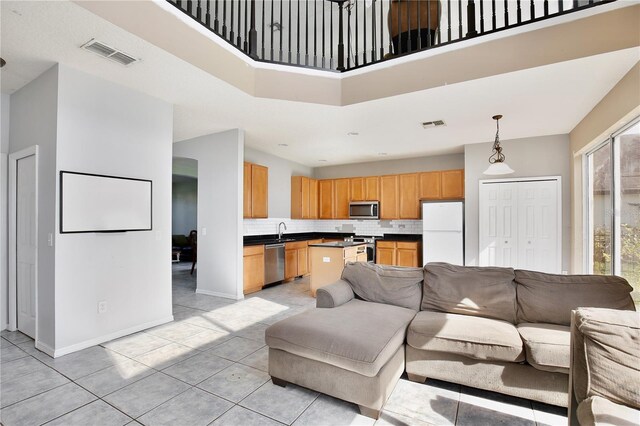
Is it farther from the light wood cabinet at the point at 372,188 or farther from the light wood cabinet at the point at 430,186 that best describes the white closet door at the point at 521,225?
the light wood cabinet at the point at 372,188

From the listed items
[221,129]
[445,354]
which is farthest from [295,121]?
[445,354]

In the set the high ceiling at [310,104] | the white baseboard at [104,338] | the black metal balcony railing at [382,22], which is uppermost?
the black metal balcony railing at [382,22]

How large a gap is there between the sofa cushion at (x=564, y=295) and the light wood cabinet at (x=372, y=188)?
4.70 meters

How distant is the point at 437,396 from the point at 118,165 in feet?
12.3

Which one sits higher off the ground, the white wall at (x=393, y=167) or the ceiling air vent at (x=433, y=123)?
the ceiling air vent at (x=433, y=123)

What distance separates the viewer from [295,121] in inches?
177

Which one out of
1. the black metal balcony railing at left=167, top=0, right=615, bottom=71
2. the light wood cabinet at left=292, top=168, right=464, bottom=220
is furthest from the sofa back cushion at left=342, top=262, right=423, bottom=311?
the light wood cabinet at left=292, top=168, right=464, bottom=220

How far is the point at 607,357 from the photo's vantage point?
4.53 feet

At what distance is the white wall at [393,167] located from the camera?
6719 mm

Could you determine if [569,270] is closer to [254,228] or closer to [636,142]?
[636,142]

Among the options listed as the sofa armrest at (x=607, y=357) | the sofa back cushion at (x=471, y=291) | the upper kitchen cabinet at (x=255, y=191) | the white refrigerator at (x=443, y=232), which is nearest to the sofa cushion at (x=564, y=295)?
the sofa back cushion at (x=471, y=291)

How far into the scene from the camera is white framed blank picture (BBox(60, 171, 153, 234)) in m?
2.98

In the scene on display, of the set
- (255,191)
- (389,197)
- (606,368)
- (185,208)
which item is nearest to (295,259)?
(255,191)

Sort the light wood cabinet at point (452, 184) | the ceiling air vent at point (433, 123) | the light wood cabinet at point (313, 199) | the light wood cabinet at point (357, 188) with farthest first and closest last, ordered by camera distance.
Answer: the light wood cabinet at point (313, 199) → the light wood cabinet at point (357, 188) → the light wood cabinet at point (452, 184) → the ceiling air vent at point (433, 123)
